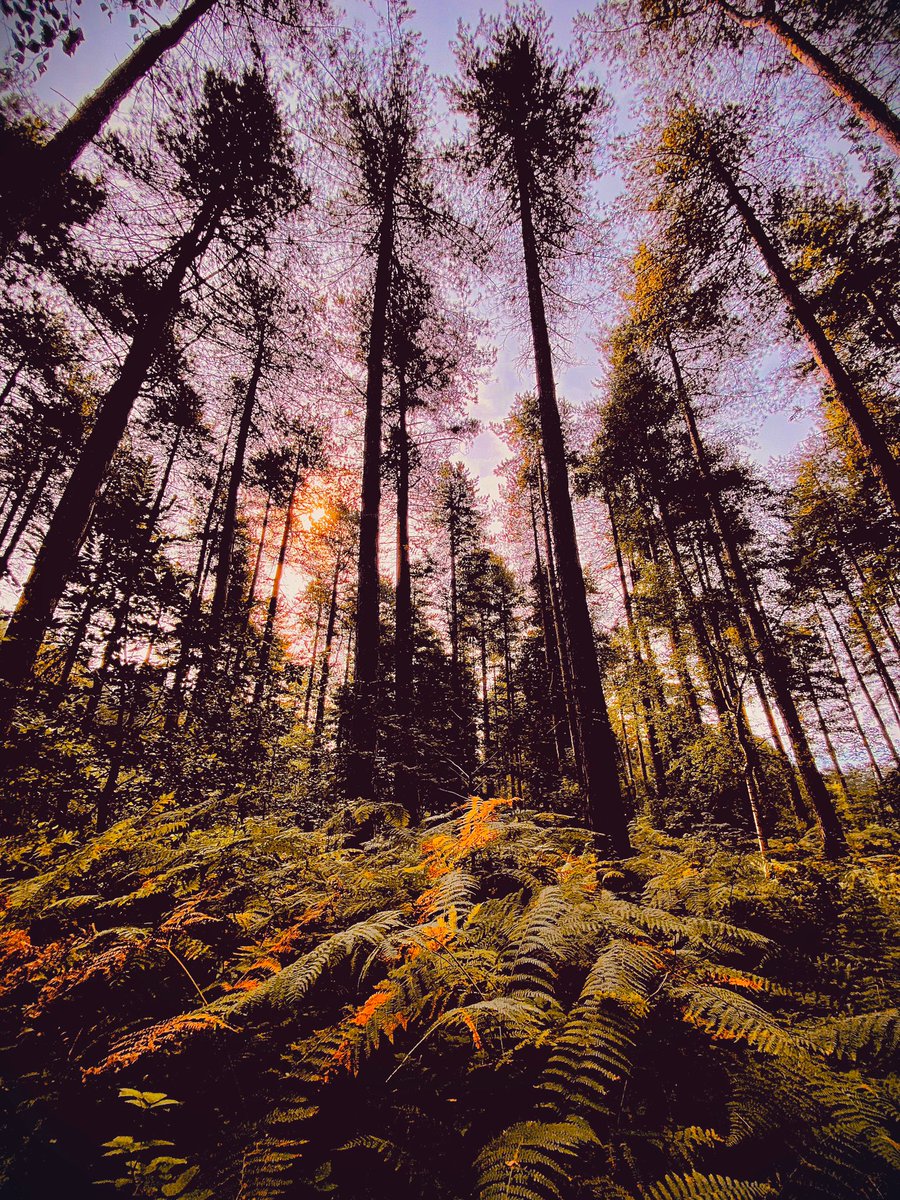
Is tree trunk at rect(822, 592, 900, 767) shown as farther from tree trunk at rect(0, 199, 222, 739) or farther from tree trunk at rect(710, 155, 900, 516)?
tree trunk at rect(0, 199, 222, 739)

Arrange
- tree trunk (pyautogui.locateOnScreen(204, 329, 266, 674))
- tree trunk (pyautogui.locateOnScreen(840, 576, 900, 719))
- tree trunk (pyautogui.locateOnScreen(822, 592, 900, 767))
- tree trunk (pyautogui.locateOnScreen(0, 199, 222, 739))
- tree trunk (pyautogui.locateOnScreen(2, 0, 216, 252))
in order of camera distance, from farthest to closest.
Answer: tree trunk (pyautogui.locateOnScreen(822, 592, 900, 767)) < tree trunk (pyautogui.locateOnScreen(840, 576, 900, 719)) < tree trunk (pyautogui.locateOnScreen(204, 329, 266, 674)) < tree trunk (pyautogui.locateOnScreen(0, 199, 222, 739)) < tree trunk (pyautogui.locateOnScreen(2, 0, 216, 252))

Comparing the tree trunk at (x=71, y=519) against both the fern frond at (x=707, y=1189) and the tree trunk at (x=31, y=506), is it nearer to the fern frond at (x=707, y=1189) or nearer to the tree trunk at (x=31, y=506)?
the fern frond at (x=707, y=1189)

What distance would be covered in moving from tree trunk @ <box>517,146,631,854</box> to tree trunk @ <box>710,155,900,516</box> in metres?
4.95

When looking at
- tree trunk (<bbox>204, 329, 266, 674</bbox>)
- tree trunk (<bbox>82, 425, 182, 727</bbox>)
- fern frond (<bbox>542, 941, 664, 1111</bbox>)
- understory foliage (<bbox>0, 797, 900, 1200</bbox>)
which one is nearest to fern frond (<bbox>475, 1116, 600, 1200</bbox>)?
understory foliage (<bbox>0, 797, 900, 1200</bbox>)

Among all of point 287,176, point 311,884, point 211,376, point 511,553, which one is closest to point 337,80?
point 287,176

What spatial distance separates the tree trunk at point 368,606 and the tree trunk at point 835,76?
735 cm

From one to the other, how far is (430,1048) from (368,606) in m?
5.61

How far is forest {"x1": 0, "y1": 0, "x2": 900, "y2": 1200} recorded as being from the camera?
1456 millimetres

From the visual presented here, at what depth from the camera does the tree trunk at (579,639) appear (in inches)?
196

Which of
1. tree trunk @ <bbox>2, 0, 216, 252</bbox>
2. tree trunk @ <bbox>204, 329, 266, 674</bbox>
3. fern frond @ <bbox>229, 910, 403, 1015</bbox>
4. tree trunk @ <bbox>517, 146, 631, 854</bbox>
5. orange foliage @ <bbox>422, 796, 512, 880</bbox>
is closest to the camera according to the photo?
fern frond @ <bbox>229, 910, 403, 1015</bbox>

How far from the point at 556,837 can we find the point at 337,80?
13.1 metres

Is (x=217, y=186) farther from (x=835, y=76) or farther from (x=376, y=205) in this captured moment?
(x=835, y=76)

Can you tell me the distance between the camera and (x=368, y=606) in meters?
6.92

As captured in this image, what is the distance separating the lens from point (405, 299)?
35.2ft
